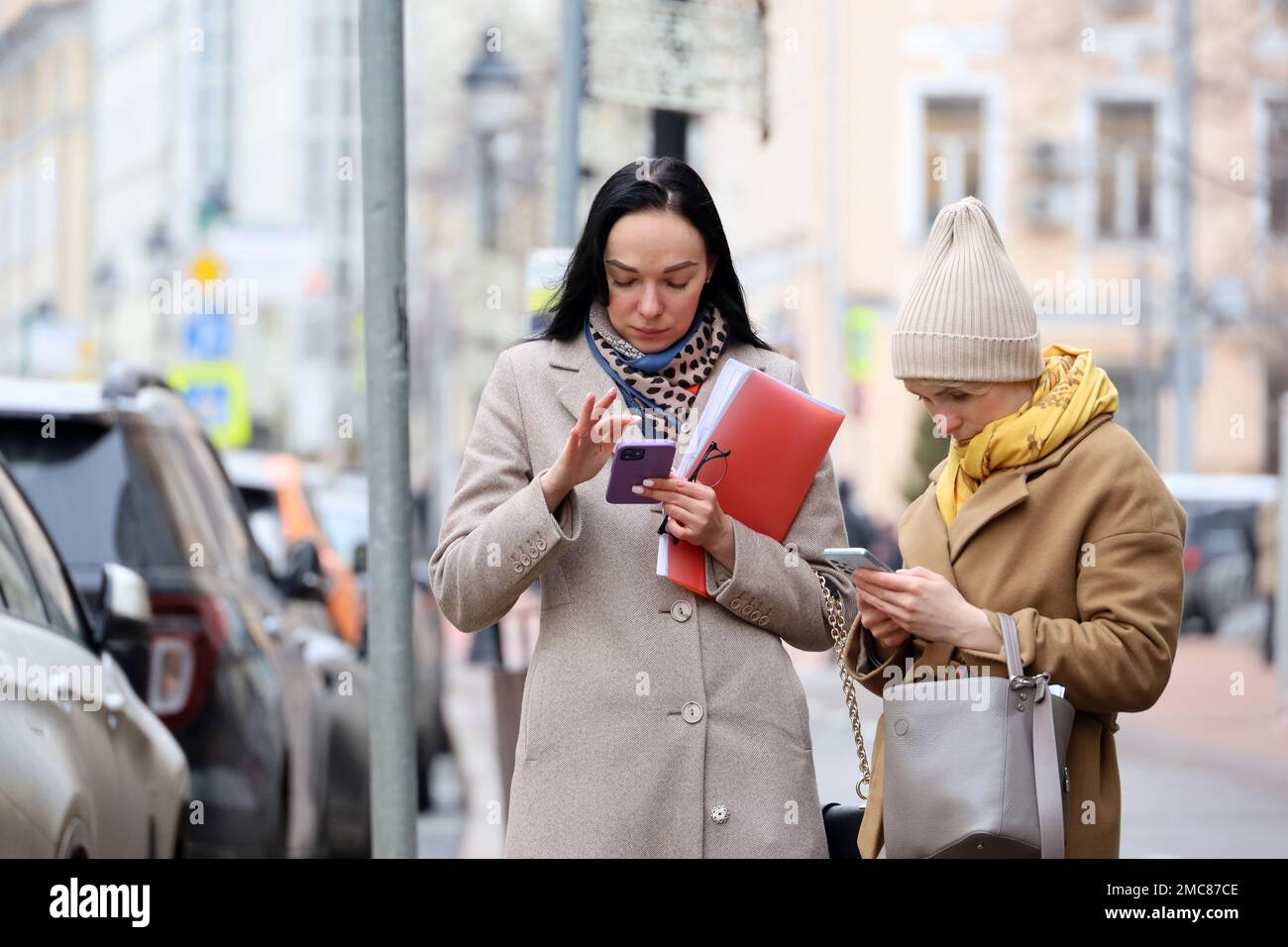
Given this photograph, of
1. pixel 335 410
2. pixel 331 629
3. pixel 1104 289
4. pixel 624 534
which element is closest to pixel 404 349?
pixel 624 534

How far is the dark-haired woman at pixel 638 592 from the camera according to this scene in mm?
3309

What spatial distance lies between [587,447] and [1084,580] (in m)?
0.72

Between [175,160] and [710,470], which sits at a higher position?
[175,160]

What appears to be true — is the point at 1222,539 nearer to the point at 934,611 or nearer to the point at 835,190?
the point at 835,190

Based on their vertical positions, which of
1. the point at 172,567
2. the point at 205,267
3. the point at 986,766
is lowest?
the point at 172,567

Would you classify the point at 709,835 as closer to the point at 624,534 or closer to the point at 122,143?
the point at 624,534

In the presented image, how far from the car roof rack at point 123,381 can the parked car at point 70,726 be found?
0.95 meters

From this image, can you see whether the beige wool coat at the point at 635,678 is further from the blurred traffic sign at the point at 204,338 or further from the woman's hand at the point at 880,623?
the blurred traffic sign at the point at 204,338

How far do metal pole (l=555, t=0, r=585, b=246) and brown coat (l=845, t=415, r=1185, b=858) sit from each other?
16.7ft

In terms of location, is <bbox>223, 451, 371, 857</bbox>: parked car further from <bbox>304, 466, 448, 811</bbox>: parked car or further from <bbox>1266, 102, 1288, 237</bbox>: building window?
<bbox>1266, 102, 1288, 237</bbox>: building window

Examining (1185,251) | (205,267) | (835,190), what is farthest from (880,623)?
(835,190)

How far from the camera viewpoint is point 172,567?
6.53 meters

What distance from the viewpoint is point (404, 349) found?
432 centimetres
